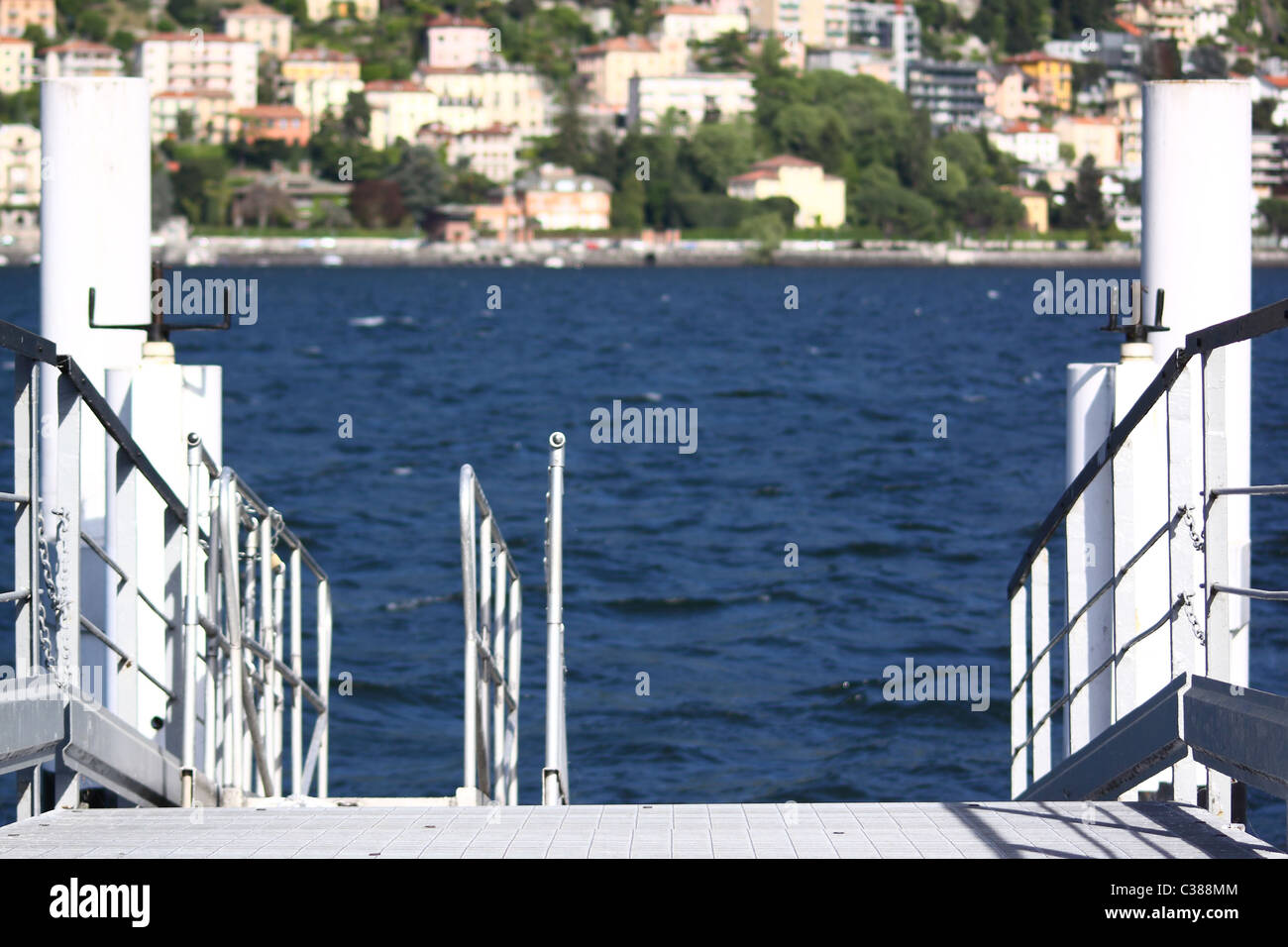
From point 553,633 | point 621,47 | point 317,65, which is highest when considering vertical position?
point 621,47

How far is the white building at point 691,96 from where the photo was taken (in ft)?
553

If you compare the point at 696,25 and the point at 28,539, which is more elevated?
the point at 696,25

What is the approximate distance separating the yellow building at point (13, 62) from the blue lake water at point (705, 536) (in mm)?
133554

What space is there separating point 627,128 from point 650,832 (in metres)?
167

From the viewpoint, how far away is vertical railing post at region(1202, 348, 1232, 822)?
11.2ft

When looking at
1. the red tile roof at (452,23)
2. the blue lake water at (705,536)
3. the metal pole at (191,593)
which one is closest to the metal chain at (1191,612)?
the metal pole at (191,593)

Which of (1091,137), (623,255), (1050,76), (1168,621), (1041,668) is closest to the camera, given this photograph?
(1168,621)

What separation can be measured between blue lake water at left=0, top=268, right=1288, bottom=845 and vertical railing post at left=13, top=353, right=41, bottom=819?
19.0 feet

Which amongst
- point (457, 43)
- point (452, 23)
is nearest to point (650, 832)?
point (457, 43)

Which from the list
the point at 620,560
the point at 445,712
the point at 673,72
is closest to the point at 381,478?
the point at 620,560

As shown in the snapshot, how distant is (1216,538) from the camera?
345 centimetres

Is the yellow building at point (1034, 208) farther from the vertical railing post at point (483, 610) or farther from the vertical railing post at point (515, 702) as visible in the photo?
the vertical railing post at point (483, 610)

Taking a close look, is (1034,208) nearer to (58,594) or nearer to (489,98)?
(489,98)

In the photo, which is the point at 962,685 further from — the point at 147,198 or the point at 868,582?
the point at 147,198
